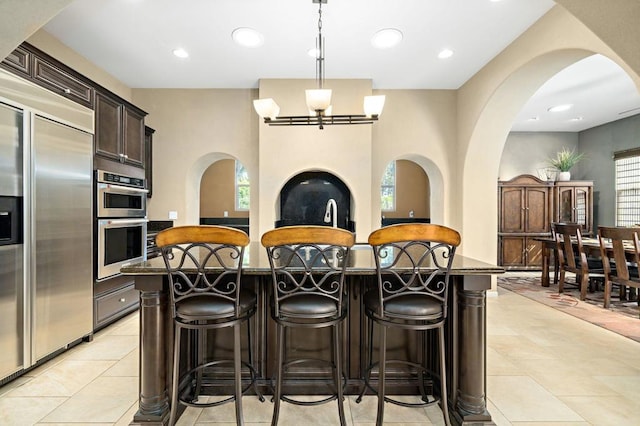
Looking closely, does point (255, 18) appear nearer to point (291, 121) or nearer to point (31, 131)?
point (291, 121)

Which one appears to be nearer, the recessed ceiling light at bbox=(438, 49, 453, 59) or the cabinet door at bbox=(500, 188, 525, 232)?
the recessed ceiling light at bbox=(438, 49, 453, 59)

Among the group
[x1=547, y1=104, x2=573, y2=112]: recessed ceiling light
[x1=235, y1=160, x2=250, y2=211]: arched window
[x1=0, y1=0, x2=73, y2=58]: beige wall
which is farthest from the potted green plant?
[x1=0, y1=0, x2=73, y2=58]: beige wall

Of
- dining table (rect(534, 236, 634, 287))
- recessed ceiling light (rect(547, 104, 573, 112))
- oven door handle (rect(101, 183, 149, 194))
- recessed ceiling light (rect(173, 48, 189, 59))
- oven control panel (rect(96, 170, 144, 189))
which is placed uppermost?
recessed ceiling light (rect(547, 104, 573, 112))

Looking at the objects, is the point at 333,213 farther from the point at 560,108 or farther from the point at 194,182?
the point at 560,108

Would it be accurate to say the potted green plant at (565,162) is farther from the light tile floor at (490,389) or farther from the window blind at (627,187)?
the light tile floor at (490,389)

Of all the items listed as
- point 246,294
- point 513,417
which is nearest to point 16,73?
point 246,294

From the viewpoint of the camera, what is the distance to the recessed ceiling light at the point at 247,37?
323 centimetres

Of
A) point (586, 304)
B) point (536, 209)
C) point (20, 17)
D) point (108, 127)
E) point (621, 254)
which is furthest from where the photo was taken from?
point (536, 209)

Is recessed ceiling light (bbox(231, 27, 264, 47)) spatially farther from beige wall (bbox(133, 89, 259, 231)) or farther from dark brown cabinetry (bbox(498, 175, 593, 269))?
dark brown cabinetry (bbox(498, 175, 593, 269))

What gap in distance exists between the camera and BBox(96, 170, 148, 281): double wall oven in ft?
A: 9.94

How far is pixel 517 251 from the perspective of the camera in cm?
654

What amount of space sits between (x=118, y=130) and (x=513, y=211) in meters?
6.59

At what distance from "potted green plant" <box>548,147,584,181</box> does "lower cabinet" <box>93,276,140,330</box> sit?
7.44m

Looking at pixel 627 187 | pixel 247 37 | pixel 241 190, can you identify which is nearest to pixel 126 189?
pixel 247 37
